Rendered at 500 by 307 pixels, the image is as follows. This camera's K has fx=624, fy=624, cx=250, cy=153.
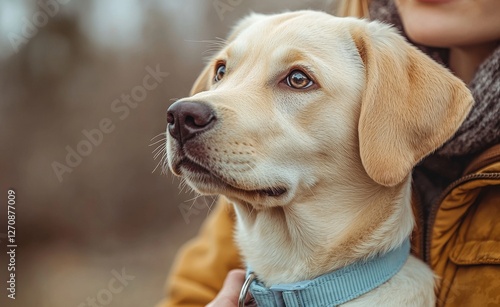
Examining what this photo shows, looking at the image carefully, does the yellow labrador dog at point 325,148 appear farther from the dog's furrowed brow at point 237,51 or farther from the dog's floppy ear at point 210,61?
the dog's floppy ear at point 210,61

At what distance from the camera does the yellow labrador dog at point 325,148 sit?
1979 mm

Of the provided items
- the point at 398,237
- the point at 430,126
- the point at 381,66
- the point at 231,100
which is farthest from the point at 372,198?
the point at 231,100

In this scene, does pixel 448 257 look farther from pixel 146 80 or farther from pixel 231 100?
pixel 146 80

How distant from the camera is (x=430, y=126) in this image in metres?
2.06

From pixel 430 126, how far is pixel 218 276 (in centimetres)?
127

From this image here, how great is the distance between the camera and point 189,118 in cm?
192

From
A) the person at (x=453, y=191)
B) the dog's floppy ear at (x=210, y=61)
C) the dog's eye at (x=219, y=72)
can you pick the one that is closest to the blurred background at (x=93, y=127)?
the person at (x=453, y=191)

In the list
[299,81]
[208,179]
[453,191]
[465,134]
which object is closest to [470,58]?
[465,134]

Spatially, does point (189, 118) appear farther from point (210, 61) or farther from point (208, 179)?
point (210, 61)

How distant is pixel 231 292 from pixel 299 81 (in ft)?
2.67

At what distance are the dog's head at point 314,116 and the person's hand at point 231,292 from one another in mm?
398

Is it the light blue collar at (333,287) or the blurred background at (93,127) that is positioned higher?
the light blue collar at (333,287)

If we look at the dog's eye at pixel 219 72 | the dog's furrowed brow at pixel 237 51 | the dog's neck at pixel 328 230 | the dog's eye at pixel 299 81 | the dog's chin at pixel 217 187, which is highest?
the dog's furrowed brow at pixel 237 51

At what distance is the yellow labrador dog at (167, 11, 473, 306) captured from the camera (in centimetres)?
198
